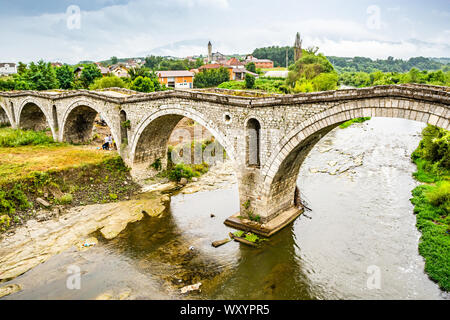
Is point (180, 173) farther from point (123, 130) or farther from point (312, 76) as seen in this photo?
point (312, 76)

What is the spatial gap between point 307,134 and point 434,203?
8.30m

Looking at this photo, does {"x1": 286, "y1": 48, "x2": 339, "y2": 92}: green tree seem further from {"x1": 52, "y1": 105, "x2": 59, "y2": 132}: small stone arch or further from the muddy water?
{"x1": 52, "y1": 105, "x2": 59, "y2": 132}: small stone arch

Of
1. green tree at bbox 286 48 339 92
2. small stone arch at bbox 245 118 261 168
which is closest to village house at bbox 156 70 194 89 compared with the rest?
green tree at bbox 286 48 339 92

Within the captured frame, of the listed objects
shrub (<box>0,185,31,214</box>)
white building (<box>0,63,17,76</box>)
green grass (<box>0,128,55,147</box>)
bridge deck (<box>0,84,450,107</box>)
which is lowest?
shrub (<box>0,185,31,214</box>)

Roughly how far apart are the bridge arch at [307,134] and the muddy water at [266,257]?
61.6 inches

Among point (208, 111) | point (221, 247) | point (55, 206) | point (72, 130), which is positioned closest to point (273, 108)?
point (208, 111)

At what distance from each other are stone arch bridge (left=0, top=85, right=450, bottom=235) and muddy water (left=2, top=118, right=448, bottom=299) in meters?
1.84

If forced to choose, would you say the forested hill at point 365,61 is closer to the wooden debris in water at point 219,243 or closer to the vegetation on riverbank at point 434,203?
the vegetation on riverbank at point 434,203

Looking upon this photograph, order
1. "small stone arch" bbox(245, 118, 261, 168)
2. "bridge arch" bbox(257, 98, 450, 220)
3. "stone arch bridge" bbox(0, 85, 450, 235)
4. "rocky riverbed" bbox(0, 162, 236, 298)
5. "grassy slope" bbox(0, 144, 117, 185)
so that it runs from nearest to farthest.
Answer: "bridge arch" bbox(257, 98, 450, 220) → "stone arch bridge" bbox(0, 85, 450, 235) → "rocky riverbed" bbox(0, 162, 236, 298) → "small stone arch" bbox(245, 118, 261, 168) → "grassy slope" bbox(0, 144, 117, 185)

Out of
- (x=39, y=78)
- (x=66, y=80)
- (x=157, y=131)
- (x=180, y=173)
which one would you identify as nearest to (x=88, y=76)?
(x=66, y=80)

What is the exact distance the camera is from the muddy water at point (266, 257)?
418 inches

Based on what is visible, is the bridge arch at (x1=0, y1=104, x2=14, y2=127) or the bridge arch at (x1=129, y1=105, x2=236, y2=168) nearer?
the bridge arch at (x1=129, y1=105, x2=236, y2=168)

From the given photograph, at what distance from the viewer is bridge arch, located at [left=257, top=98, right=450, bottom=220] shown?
9305mm

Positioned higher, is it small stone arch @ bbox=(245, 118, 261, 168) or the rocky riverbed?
small stone arch @ bbox=(245, 118, 261, 168)
